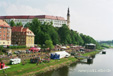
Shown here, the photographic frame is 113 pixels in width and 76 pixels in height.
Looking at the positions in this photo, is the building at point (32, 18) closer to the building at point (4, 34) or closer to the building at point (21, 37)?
the building at point (21, 37)

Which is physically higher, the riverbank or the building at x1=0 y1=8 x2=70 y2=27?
the building at x1=0 y1=8 x2=70 y2=27

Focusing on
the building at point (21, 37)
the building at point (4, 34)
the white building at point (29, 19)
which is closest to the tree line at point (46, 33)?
the building at point (21, 37)

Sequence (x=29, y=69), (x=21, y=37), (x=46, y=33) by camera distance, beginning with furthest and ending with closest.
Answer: (x=46, y=33), (x=21, y=37), (x=29, y=69)

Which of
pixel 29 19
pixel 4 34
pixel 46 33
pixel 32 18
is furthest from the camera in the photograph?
pixel 29 19

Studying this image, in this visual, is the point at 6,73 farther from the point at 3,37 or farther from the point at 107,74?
the point at 3,37

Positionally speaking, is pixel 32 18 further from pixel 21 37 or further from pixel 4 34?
pixel 4 34

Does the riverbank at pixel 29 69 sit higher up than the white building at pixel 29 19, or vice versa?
the white building at pixel 29 19

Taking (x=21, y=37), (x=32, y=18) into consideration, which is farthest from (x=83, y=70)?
(x=32, y=18)

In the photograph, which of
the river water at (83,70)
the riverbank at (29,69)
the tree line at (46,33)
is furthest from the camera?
the tree line at (46,33)

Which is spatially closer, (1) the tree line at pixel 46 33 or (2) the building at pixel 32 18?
(1) the tree line at pixel 46 33

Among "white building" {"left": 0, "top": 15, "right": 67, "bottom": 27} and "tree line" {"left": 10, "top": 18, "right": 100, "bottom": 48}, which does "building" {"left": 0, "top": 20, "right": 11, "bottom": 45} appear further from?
"white building" {"left": 0, "top": 15, "right": 67, "bottom": 27}

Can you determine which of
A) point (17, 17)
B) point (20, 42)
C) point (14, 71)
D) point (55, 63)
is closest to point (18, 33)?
point (20, 42)

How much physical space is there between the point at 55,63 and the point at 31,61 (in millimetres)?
10517

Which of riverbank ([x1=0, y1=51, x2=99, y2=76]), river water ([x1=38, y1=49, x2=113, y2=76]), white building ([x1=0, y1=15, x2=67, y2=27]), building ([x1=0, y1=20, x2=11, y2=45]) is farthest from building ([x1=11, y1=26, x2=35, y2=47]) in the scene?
white building ([x1=0, y1=15, x2=67, y2=27])
